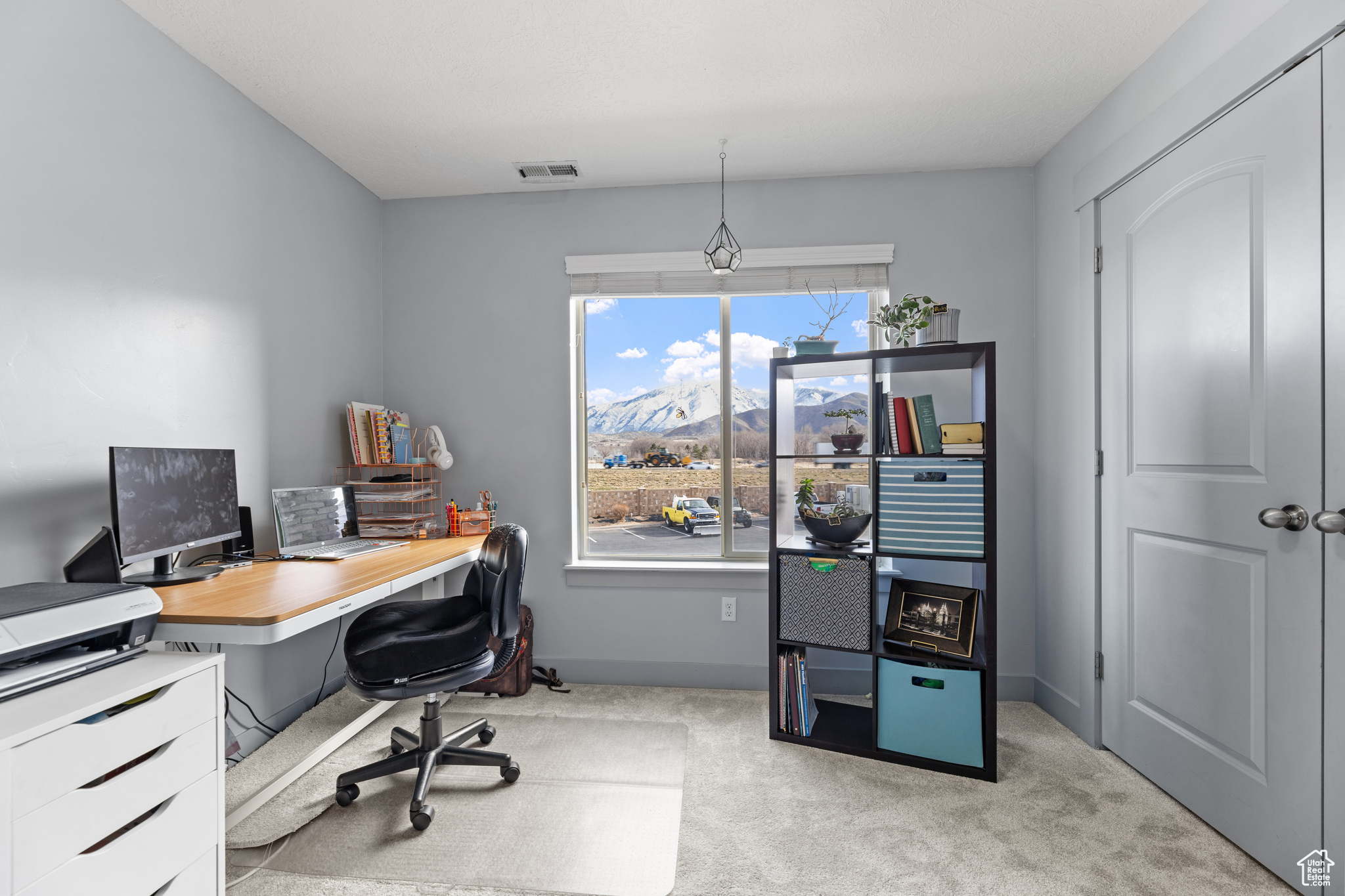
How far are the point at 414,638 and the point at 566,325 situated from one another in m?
1.69

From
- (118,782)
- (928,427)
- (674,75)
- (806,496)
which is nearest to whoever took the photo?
(118,782)

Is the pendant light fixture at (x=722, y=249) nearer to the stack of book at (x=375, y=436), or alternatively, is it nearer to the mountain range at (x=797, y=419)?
the mountain range at (x=797, y=419)

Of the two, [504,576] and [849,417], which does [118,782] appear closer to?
[504,576]

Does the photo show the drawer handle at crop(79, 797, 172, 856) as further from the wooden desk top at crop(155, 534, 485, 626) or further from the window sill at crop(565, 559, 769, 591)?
the window sill at crop(565, 559, 769, 591)

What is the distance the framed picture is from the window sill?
66 centimetres

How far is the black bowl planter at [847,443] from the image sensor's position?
96.3 inches

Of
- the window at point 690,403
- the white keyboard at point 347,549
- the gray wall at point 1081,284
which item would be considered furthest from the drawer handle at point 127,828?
the gray wall at point 1081,284

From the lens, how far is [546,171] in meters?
2.86

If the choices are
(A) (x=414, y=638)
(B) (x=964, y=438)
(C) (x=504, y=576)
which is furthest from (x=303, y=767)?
(B) (x=964, y=438)

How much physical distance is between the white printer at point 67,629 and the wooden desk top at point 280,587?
0.11 metres

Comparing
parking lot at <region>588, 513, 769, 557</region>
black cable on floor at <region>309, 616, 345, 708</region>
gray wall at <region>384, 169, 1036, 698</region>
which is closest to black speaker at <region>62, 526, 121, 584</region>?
black cable on floor at <region>309, 616, 345, 708</region>

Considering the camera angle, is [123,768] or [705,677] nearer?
[123,768]

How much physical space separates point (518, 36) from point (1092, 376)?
2353mm

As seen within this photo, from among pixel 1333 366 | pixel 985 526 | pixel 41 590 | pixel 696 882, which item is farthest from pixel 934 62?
pixel 41 590
